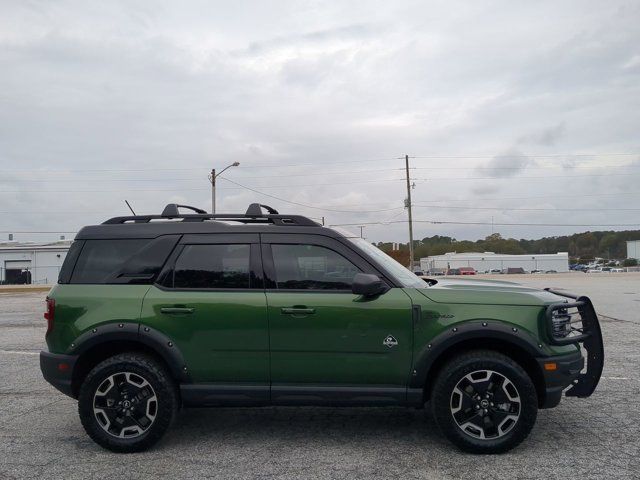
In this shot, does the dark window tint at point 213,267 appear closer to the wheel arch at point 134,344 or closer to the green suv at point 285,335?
the green suv at point 285,335

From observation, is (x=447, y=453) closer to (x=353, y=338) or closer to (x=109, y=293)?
(x=353, y=338)

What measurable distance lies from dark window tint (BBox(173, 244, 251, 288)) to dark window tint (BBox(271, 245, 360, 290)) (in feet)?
0.92

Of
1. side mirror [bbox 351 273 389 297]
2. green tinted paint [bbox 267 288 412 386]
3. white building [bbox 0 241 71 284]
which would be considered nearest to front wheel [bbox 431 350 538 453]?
green tinted paint [bbox 267 288 412 386]

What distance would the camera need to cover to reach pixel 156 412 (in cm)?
457

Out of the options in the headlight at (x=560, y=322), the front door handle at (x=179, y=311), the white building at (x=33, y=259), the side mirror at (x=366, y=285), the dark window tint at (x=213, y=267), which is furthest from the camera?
the white building at (x=33, y=259)

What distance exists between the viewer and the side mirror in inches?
171

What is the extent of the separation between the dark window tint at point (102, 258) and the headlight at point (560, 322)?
11.1ft

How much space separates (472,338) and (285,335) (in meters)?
→ 1.46

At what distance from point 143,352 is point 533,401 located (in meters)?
3.13

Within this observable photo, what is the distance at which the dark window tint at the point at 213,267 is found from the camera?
15.5 ft

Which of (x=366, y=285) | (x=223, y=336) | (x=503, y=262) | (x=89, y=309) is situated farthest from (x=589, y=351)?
(x=503, y=262)

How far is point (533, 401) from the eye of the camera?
14.2ft

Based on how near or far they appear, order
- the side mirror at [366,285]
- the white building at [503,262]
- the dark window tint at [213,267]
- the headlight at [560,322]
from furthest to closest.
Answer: the white building at [503,262], the dark window tint at [213,267], the headlight at [560,322], the side mirror at [366,285]

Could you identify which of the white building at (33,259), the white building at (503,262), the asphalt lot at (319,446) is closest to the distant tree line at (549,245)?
the white building at (503,262)
